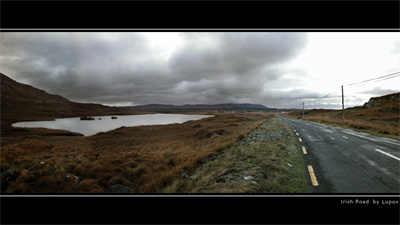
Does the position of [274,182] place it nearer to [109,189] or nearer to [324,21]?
[324,21]

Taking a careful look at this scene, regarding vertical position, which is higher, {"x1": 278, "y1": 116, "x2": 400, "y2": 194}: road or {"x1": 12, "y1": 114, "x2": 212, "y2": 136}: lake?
{"x1": 278, "y1": 116, "x2": 400, "y2": 194}: road

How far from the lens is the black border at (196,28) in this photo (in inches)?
68.9

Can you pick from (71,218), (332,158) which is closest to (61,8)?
(71,218)

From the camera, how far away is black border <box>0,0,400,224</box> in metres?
1.75

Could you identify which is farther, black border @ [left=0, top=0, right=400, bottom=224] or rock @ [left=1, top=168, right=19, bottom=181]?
rock @ [left=1, top=168, right=19, bottom=181]

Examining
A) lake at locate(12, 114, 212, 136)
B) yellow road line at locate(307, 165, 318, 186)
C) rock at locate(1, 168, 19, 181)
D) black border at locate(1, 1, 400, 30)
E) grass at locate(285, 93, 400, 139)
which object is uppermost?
black border at locate(1, 1, 400, 30)

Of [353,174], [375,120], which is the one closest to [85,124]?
[353,174]

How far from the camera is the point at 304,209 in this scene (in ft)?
5.88

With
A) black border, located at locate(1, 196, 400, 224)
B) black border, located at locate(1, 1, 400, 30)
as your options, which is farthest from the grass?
black border, located at locate(1, 196, 400, 224)

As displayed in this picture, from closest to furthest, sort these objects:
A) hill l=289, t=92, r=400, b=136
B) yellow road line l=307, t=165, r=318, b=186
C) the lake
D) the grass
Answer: yellow road line l=307, t=165, r=318, b=186
the grass
hill l=289, t=92, r=400, b=136
the lake

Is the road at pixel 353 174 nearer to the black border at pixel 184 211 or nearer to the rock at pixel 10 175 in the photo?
the black border at pixel 184 211

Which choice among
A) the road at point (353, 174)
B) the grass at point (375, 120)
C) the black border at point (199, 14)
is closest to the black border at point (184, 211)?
the road at point (353, 174)

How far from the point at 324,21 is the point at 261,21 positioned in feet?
3.29

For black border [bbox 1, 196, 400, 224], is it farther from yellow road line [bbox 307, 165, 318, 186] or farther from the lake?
the lake
